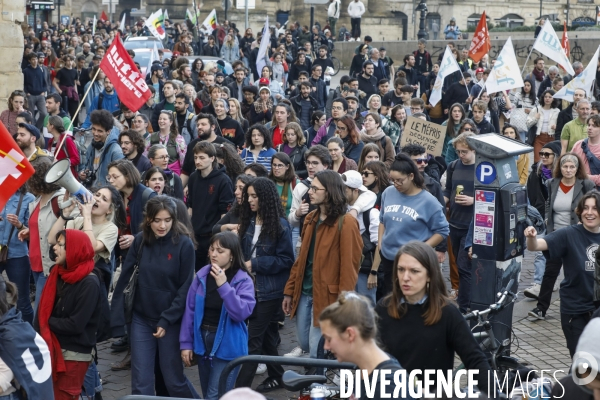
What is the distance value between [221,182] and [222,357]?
290 centimetres

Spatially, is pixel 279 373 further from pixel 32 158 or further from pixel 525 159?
pixel 525 159

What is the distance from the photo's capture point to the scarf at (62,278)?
6.23 metres

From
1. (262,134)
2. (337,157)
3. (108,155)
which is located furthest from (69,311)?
(262,134)

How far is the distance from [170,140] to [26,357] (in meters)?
6.10

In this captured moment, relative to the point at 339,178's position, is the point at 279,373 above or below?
below

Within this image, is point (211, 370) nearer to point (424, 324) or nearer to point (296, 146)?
point (424, 324)

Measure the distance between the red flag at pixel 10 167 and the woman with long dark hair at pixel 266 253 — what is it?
5.48 feet

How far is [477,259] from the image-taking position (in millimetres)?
7266

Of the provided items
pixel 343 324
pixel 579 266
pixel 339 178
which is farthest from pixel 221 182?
pixel 343 324

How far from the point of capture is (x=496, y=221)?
7.11 metres

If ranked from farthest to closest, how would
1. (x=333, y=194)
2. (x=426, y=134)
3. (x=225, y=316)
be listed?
(x=426, y=134) < (x=333, y=194) < (x=225, y=316)

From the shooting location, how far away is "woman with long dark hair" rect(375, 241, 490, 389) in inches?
193

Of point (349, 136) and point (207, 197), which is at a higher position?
point (349, 136)

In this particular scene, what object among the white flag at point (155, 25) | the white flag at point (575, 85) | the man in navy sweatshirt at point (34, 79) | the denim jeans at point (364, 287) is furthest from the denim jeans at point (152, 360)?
the white flag at point (155, 25)
